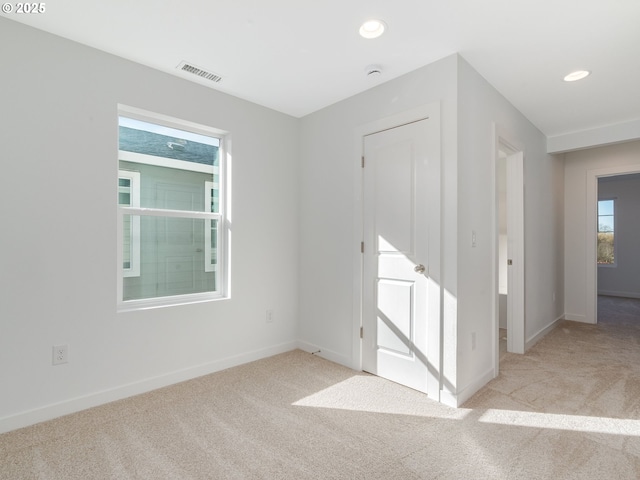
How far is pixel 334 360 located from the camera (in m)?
3.26

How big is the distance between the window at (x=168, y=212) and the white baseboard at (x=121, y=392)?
60 centimetres

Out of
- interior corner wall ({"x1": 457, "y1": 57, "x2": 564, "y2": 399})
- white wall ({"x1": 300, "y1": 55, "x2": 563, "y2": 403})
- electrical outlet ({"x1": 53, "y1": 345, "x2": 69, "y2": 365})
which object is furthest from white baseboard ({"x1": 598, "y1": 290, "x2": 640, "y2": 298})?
electrical outlet ({"x1": 53, "y1": 345, "x2": 69, "y2": 365})

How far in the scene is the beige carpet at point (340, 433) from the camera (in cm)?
171

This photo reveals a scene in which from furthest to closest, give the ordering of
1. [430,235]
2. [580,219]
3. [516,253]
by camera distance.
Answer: [580,219] → [516,253] → [430,235]

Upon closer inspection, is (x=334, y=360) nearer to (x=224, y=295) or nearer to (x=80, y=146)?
(x=224, y=295)

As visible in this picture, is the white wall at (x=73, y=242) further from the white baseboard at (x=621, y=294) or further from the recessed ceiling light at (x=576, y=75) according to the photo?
the white baseboard at (x=621, y=294)

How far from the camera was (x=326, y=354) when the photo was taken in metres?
3.35

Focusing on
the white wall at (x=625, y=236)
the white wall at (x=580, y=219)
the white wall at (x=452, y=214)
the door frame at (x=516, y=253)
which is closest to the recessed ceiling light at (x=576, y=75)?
the white wall at (x=452, y=214)

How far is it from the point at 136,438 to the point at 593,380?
351cm

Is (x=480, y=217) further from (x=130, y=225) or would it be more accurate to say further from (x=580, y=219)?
(x=580, y=219)

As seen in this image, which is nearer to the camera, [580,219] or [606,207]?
[580,219]

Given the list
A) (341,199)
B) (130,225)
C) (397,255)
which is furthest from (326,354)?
(130,225)

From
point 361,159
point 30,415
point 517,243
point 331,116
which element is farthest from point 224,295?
point 517,243

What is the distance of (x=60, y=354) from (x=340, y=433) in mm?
1923
